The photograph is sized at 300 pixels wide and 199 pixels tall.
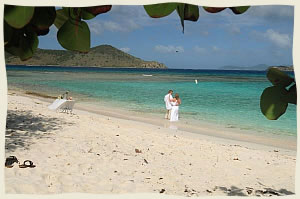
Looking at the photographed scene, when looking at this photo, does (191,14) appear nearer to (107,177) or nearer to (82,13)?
(82,13)

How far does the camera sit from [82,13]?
44 centimetres

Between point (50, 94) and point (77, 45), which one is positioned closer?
point (77, 45)

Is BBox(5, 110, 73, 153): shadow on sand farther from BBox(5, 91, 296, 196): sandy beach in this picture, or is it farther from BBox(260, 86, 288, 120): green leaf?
BBox(260, 86, 288, 120): green leaf

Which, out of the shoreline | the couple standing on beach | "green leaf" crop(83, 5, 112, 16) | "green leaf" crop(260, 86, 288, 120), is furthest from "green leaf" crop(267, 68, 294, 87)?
the couple standing on beach

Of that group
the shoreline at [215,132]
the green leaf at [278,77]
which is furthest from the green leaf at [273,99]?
the shoreline at [215,132]

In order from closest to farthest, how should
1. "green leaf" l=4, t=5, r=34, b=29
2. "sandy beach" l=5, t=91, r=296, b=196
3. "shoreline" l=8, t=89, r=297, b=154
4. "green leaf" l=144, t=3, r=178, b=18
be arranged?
"green leaf" l=4, t=5, r=34, b=29, "green leaf" l=144, t=3, r=178, b=18, "sandy beach" l=5, t=91, r=296, b=196, "shoreline" l=8, t=89, r=297, b=154

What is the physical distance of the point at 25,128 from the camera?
3.58 meters

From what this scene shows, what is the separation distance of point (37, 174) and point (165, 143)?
1.94 m

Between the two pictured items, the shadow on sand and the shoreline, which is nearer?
the shadow on sand

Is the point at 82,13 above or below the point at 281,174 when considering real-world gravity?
above

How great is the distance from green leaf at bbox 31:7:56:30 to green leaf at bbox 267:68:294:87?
0.30 meters

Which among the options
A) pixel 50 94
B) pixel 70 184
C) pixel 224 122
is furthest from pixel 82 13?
pixel 50 94

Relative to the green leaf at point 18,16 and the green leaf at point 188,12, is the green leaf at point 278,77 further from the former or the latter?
the green leaf at point 18,16

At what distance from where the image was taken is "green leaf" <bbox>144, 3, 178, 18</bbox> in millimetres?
461
